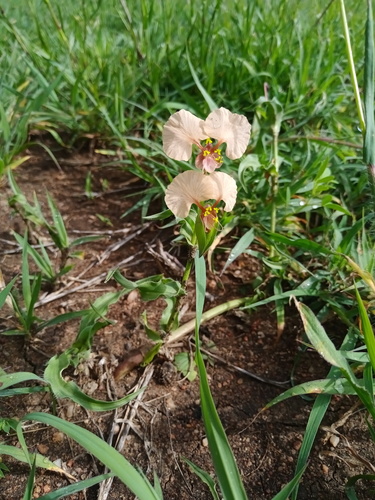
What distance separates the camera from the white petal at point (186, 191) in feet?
2.88

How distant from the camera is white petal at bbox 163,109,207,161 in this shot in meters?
0.88

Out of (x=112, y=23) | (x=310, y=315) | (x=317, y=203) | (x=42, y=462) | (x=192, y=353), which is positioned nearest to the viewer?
(x=42, y=462)

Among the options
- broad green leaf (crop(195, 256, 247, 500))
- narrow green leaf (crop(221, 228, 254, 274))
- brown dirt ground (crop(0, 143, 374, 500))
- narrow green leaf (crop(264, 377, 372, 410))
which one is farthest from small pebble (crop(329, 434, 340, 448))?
narrow green leaf (crop(221, 228, 254, 274))

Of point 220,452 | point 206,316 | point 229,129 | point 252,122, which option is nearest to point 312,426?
point 220,452

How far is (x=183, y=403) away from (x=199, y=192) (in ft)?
1.86

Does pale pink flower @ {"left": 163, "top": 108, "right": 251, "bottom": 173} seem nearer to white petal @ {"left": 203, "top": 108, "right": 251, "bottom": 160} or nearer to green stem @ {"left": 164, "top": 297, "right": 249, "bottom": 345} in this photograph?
white petal @ {"left": 203, "top": 108, "right": 251, "bottom": 160}

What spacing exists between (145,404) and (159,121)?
4.08 ft

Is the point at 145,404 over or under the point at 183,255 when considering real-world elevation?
under

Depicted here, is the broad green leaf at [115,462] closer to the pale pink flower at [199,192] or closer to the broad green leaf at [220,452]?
the broad green leaf at [220,452]

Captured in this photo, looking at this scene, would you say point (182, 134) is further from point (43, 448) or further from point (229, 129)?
point (43, 448)

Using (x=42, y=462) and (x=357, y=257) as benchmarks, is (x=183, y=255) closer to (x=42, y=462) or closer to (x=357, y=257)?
(x=357, y=257)

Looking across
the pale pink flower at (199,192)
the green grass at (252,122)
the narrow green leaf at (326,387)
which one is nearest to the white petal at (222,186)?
the pale pink flower at (199,192)

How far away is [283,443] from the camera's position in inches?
42.3

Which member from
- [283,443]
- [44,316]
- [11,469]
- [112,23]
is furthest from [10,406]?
[112,23]
